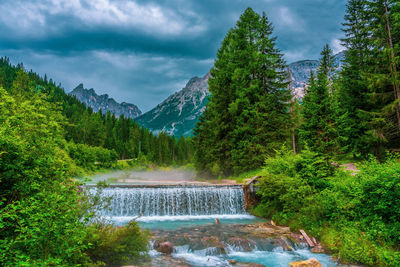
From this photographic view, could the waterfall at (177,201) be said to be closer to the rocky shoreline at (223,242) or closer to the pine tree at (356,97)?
the rocky shoreline at (223,242)

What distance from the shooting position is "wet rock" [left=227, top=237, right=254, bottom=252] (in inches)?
400

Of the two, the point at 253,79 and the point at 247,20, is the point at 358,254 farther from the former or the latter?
the point at 247,20

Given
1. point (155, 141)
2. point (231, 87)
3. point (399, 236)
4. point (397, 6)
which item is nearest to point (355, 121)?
point (397, 6)

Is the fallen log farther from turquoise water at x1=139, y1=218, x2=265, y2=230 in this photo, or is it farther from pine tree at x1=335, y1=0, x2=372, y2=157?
pine tree at x1=335, y1=0, x2=372, y2=157

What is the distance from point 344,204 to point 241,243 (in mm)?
4809

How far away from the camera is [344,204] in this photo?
10.1 meters

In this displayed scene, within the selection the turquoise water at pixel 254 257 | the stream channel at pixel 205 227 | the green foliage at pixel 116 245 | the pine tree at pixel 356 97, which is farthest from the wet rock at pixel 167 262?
the pine tree at pixel 356 97

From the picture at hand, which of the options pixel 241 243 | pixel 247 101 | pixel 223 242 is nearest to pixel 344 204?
pixel 241 243

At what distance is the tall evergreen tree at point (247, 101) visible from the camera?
24469mm

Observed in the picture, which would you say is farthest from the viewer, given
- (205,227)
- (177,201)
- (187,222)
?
(177,201)

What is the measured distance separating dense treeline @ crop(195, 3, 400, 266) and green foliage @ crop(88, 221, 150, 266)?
7.52 m

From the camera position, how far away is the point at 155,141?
288 ft

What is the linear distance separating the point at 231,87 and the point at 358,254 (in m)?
21.2

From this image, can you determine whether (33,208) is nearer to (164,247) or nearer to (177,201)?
(164,247)
